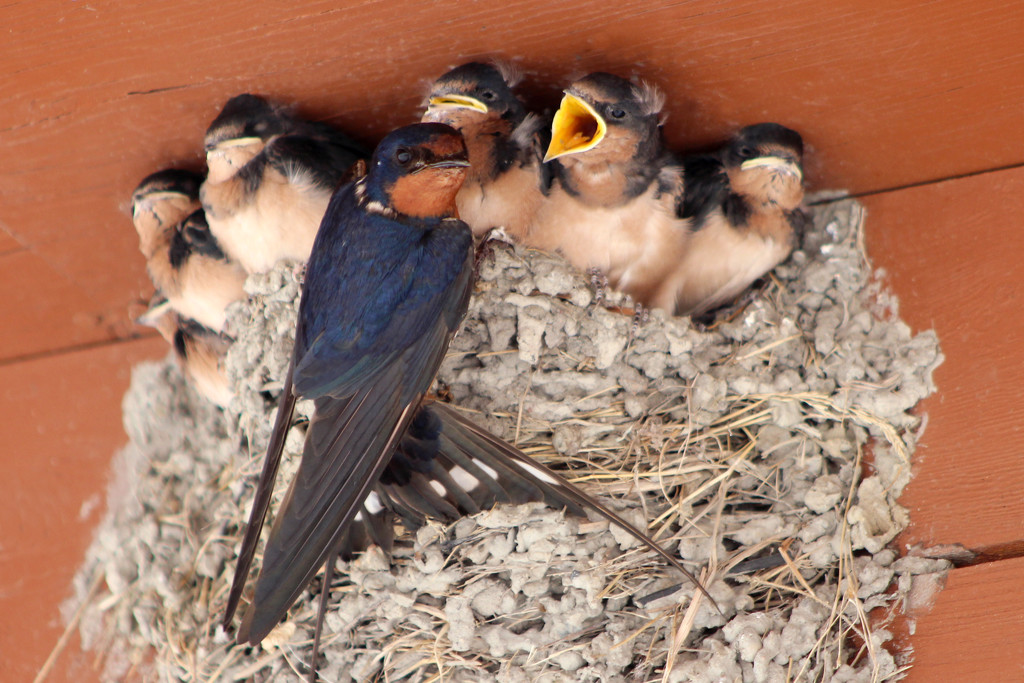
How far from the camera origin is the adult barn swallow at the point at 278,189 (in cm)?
193

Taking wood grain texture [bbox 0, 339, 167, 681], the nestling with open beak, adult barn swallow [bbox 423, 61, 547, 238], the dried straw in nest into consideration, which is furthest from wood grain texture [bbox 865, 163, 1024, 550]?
wood grain texture [bbox 0, 339, 167, 681]

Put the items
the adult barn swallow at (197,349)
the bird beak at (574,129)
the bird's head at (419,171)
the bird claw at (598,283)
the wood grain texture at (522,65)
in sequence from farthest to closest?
the adult barn swallow at (197,349), the bird claw at (598,283), the bird beak at (574,129), the bird's head at (419,171), the wood grain texture at (522,65)

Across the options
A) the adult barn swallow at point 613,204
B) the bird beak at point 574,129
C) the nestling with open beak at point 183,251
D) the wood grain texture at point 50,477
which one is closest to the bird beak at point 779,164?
the adult barn swallow at point 613,204

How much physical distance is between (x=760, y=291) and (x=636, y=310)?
1.20ft

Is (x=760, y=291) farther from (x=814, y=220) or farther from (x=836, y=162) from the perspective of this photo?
(x=836, y=162)

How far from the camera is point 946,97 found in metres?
1.71

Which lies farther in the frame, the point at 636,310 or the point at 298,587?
the point at 636,310

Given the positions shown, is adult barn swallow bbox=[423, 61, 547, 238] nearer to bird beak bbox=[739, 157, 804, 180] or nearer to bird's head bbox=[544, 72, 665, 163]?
bird's head bbox=[544, 72, 665, 163]

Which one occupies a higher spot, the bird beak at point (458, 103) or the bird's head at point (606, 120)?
the bird beak at point (458, 103)

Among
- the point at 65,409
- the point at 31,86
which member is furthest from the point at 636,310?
the point at 65,409

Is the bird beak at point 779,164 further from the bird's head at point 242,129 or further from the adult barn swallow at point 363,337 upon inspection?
the bird's head at point 242,129

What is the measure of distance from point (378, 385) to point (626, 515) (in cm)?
52

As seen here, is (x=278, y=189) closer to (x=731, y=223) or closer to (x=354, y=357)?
(x=354, y=357)

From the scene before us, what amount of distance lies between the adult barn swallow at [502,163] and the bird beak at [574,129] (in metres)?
0.07
